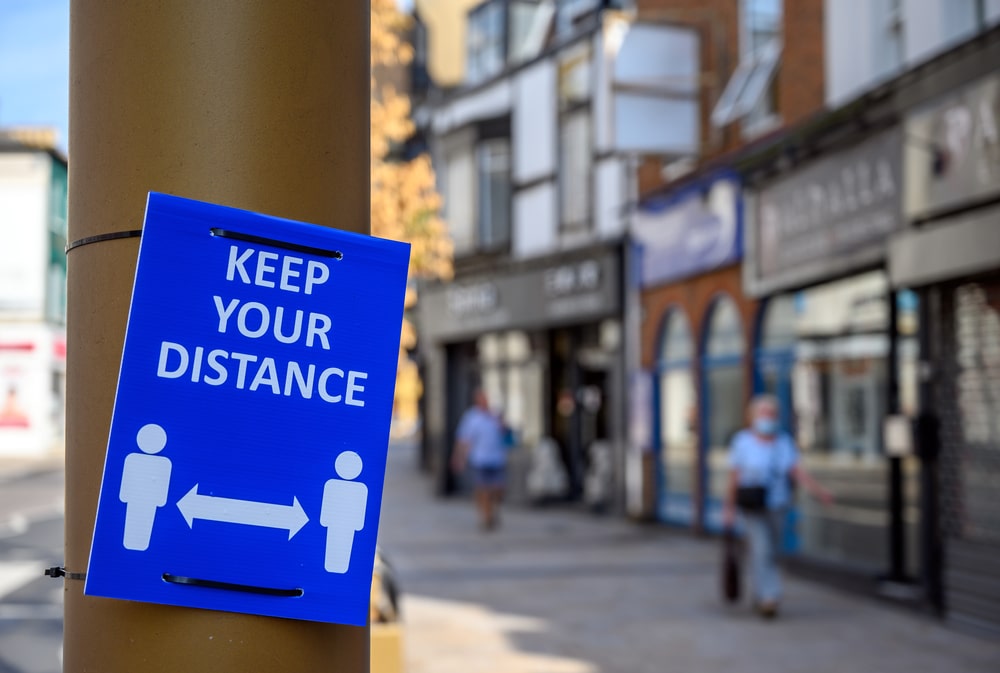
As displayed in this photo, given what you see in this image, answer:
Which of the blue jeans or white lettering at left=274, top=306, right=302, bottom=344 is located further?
the blue jeans

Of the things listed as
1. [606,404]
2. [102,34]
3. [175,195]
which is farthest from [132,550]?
[606,404]

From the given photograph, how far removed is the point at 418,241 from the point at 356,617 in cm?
670

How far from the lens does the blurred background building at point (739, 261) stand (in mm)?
10477

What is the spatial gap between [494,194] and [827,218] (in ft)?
40.7

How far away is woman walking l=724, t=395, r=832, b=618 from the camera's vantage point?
10.5 m

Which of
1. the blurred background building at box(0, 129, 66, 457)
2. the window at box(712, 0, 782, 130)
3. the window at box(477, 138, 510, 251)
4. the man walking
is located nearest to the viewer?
the blurred background building at box(0, 129, 66, 457)

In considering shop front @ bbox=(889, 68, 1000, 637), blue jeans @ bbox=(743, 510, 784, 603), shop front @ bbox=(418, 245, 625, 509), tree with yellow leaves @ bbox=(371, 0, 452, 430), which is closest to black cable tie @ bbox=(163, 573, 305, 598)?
tree with yellow leaves @ bbox=(371, 0, 452, 430)

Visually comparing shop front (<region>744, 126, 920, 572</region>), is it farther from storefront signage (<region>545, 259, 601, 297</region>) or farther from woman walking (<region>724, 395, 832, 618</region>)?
storefront signage (<region>545, 259, 601, 297</region>)

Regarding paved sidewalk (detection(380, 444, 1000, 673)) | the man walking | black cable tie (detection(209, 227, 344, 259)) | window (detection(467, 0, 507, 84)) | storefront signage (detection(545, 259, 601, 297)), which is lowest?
paved sidewalk (detection(380, 444, 1000, 673))

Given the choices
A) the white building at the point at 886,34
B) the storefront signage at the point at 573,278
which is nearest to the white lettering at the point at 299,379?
the white building at the point at 886,34

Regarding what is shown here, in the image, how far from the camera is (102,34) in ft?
6.64

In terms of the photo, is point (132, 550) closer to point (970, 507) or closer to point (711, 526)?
point (970, 507)

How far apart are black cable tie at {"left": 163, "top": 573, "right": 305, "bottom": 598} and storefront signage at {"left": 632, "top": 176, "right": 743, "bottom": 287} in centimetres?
1411

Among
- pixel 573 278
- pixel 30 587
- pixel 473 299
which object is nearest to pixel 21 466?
pixel 473 299
